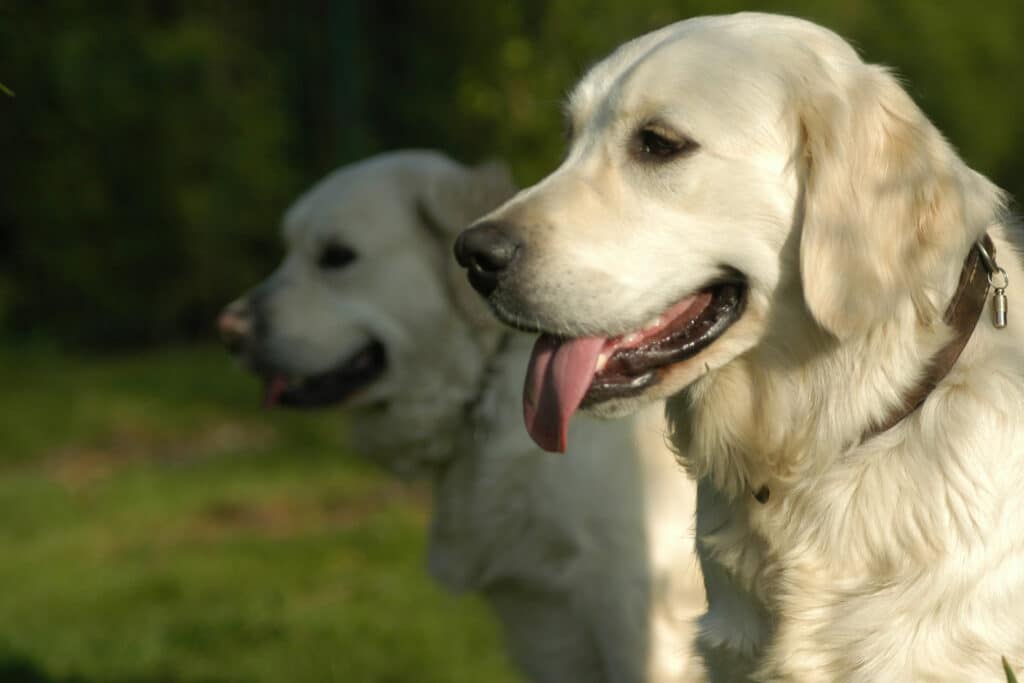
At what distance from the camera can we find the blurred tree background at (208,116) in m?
12.6

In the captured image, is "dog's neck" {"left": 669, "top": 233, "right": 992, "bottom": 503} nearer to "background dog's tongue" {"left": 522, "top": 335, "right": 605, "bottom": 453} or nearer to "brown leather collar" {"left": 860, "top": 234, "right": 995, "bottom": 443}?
"brown leather collar" {"left": 860, "top": 234, "right": 995, "bottom": 443}

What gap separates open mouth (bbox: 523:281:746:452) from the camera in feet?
9.02

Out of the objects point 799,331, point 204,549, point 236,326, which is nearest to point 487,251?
point 799,331

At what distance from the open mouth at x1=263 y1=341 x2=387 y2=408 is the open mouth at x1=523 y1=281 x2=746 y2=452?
2158 millimetres

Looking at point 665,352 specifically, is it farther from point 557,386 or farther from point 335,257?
point 335,257

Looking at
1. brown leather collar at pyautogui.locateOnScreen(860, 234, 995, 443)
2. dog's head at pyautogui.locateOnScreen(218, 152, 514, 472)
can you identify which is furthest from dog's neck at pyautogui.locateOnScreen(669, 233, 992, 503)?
dog's head at pyautogui.locateOnScreen(218, 152, 514, 472)

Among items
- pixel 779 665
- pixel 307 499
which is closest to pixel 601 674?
pixel 779 665

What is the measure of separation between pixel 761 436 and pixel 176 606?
4.30 meters

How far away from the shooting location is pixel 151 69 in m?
12.8

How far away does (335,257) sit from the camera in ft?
16.4

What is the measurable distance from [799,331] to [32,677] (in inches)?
141

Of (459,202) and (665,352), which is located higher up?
(665,352)

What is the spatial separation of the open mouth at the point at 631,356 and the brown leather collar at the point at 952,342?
34 centimetres

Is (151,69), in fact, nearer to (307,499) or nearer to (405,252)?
(307,499)
